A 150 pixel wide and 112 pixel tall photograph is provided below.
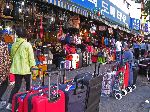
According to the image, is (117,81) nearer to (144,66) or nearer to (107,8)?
(144,66)

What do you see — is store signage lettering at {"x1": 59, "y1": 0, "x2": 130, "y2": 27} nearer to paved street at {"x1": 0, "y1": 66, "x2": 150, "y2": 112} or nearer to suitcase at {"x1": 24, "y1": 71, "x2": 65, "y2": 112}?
paved street at {"x1": 0, "y1": 66, "x2": 150, "y2": 112}

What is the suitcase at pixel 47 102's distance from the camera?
520 cm

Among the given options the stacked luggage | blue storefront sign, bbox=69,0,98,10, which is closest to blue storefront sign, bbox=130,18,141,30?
blue storefront sign, bbox=69,0,98,10

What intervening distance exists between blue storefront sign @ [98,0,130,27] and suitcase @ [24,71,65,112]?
13780 millimetres

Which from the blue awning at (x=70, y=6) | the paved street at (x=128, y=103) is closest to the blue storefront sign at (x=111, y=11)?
the blue awning at (x=70, y=6)

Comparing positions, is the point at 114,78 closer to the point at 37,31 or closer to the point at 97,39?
the point at 37,31

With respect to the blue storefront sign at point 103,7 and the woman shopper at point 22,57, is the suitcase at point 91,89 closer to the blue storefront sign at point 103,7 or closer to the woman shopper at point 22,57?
the woman shopper at point 22,57

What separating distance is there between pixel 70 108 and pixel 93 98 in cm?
62

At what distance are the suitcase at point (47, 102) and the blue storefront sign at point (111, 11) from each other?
13780 millimetres

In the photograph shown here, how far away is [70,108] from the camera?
5.74m

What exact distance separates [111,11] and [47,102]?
18.4 meters

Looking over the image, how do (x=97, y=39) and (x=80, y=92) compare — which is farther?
(x=97, y=39)

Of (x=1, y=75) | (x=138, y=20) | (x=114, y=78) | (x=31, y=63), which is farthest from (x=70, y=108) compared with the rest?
(x=138, y=20)

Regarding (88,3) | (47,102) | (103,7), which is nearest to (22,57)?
(47,102)
